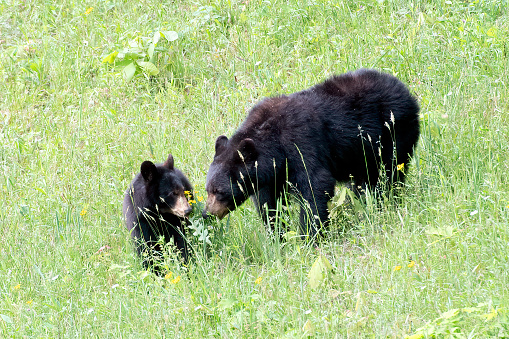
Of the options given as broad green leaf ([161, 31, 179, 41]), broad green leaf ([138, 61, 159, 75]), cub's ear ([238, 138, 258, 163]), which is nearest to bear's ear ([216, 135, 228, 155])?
cub's ear ([238, 138, 258, 163])

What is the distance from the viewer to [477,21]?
7.77m

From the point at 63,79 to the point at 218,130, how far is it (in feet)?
10.1

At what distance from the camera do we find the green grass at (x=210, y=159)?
4.09m

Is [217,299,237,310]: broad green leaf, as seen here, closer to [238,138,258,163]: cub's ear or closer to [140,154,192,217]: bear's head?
[140,154,192,217]: bear's head

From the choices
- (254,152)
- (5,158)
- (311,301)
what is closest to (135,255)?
(254,152)

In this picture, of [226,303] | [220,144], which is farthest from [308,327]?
[220,144]

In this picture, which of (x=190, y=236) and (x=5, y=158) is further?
(x=5, y=158)

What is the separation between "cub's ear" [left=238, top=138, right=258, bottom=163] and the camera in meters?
5.36

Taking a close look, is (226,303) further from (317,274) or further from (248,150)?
(248,150)

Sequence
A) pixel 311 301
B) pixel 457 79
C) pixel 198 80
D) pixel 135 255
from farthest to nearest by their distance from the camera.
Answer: pixel 198 80 < pixel 457 79 < pixel 135 255 < pixel 311 301

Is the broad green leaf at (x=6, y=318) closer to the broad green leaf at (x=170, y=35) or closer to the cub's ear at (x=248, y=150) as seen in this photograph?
the cub's ear at (x=248, y=150)

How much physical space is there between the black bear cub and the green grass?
0.18 meters

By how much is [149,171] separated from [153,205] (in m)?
0.31

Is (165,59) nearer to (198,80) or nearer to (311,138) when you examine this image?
(198,80)
